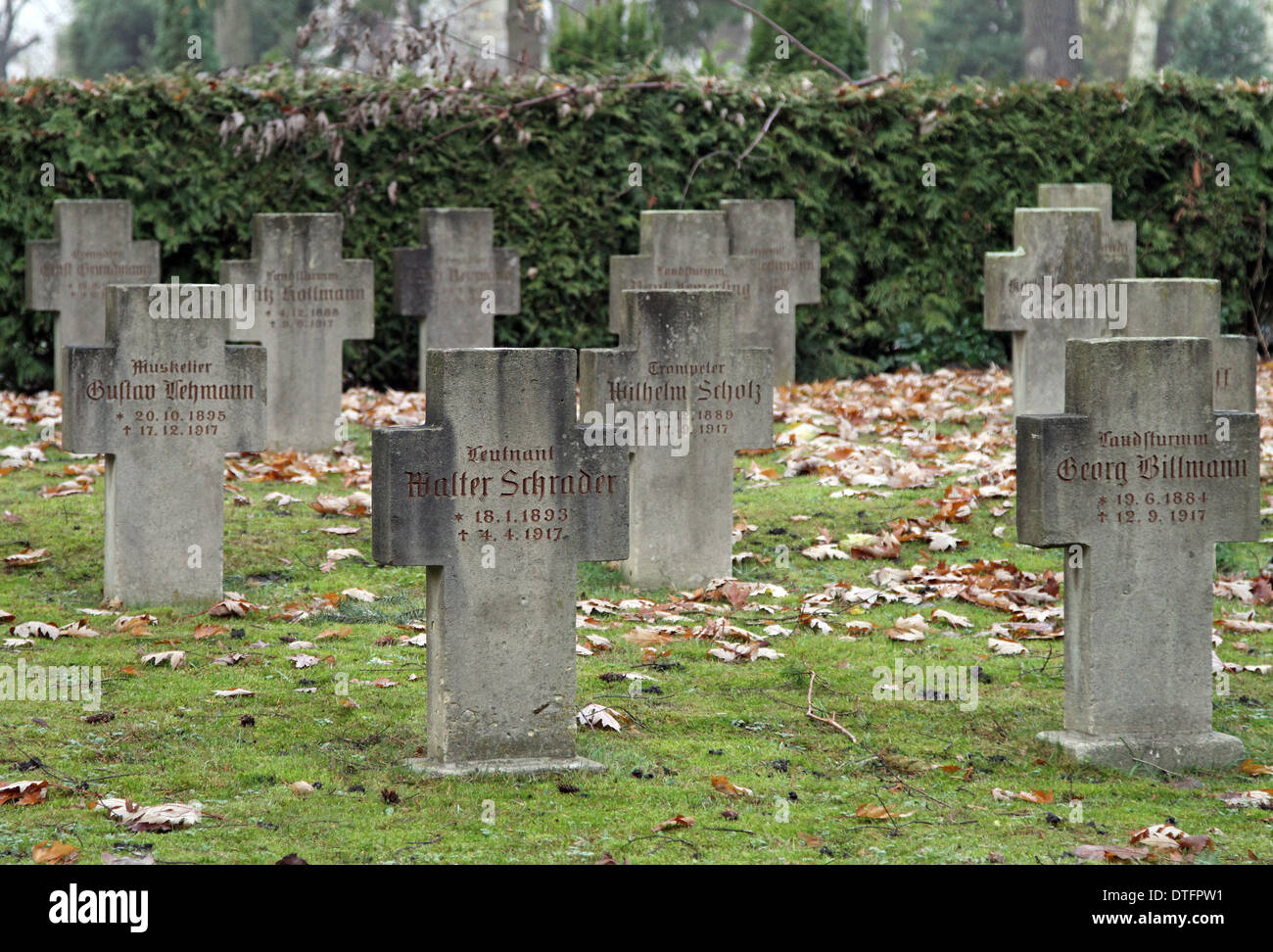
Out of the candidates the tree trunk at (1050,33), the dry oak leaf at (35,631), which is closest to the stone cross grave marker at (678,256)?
the dry oak leaf at (35,631)

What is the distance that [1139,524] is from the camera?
6410 millimetres

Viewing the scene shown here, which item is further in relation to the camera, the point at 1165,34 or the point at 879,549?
the point at 1165,34

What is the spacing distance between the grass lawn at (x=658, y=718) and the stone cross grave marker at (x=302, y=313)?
7.34 ft

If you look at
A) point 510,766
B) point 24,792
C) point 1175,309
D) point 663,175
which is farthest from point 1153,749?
point 663,175

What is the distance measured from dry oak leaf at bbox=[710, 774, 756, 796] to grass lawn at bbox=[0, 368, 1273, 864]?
0.04ft

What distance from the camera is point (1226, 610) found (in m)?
8.74

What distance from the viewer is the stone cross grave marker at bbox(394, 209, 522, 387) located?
48.7 feet

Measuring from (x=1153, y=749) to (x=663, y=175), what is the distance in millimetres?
12033

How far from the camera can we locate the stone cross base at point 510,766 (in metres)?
5.95

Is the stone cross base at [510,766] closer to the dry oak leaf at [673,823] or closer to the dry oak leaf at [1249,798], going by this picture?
the dry oak leaf at [673,823]

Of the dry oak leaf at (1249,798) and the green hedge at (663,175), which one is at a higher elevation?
the green hedge at (663,175)

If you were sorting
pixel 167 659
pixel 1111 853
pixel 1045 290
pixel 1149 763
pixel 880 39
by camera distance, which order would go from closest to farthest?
1. pixel 1111 853
2. pixel 1149 763
3. pixel 167 659
4. pixel 1045 290
5. pixel 880 39

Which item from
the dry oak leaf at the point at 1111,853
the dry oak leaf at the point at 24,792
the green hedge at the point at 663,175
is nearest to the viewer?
the dry oak leaf at the point at 1111,853

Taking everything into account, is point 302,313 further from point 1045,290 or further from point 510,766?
point 510,766
